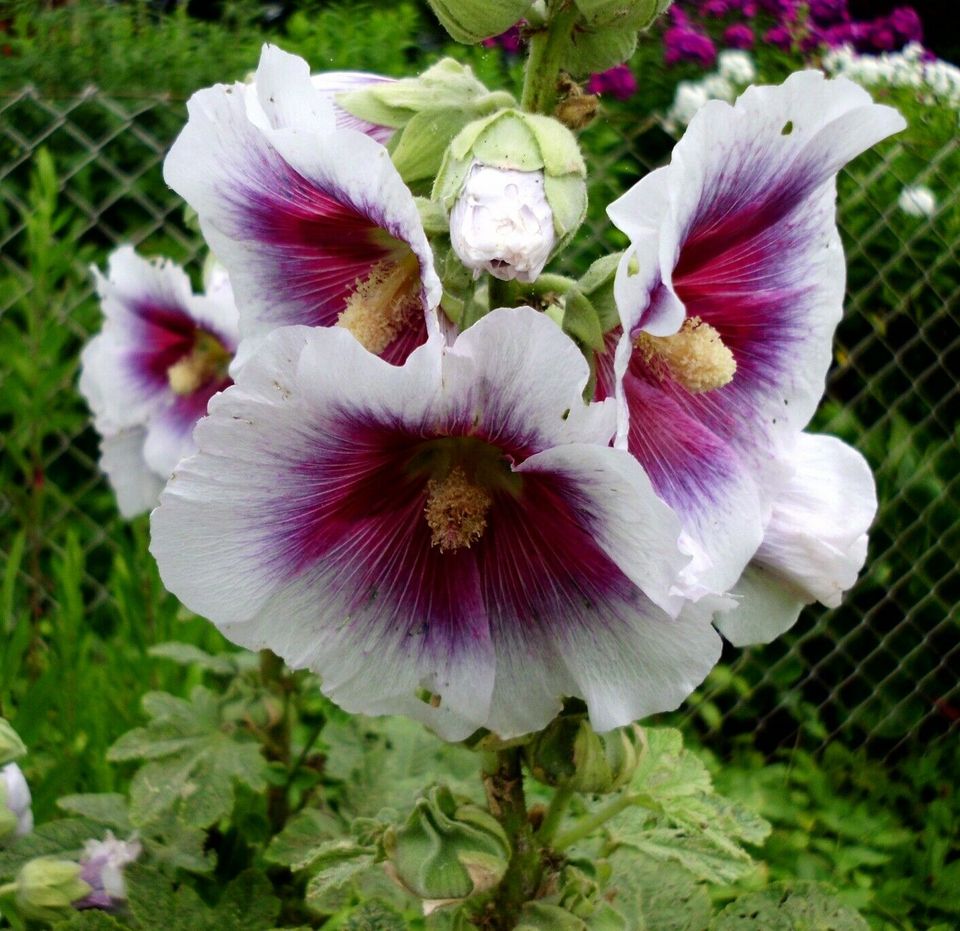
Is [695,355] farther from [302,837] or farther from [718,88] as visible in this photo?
[718,88]

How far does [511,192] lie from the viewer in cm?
52

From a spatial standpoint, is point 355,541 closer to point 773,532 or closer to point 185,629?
point 773,532

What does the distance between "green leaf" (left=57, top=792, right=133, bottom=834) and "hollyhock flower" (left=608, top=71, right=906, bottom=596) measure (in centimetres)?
63

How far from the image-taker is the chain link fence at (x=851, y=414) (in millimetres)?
2186

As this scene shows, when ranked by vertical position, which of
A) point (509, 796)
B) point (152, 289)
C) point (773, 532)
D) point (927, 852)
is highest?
point (773, 532)

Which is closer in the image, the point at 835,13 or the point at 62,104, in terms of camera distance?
the point at 62,104

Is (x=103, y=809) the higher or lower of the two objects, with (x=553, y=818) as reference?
lower

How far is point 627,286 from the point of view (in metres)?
0.49

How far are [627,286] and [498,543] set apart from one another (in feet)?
0.67

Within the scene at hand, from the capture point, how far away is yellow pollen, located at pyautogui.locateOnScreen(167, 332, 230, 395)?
4.14 ft

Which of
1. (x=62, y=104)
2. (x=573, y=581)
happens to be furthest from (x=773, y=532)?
(x=62, y=104)

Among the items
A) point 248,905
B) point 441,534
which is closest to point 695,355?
point 441,534

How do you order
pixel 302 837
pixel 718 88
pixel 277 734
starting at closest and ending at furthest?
1. pixel 302 837
2. pixel 277 734
3. pixel 718 88

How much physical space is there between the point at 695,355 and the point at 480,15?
0.21 meters
